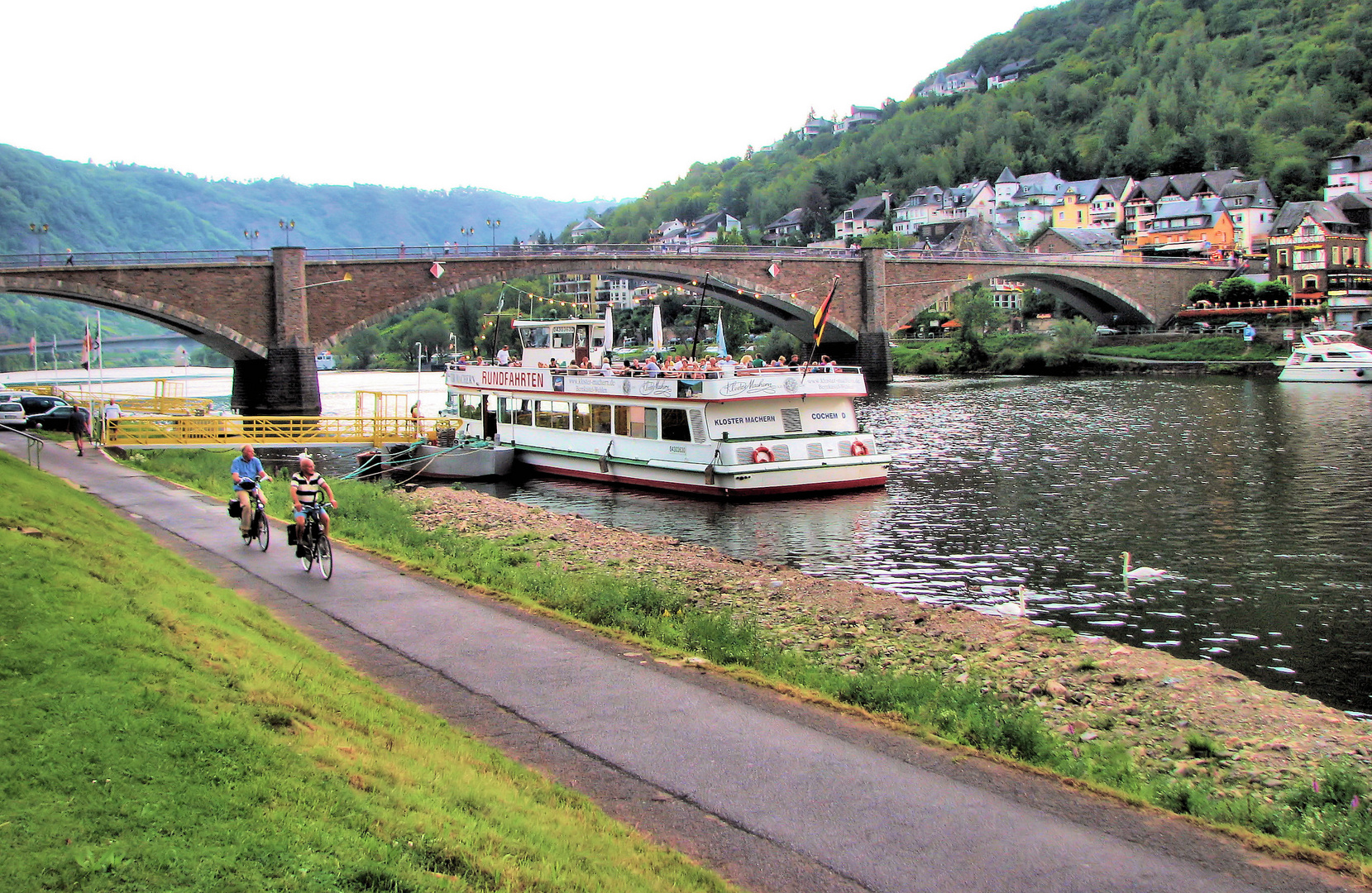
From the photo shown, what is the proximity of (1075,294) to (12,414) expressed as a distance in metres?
91.4

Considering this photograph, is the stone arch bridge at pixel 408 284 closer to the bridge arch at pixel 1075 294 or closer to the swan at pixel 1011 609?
the bridge arch at pixel 1075 294

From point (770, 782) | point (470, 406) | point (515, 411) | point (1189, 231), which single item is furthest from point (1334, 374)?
point (1189, 231)

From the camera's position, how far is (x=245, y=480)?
762 inches

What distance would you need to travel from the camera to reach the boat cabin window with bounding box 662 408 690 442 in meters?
33.7

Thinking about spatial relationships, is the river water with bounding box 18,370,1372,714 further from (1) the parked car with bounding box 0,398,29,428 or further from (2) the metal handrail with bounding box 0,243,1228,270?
(2) the metal handrail with bounding box 0,243,1228,270

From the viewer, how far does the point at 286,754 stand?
7258 millimetres

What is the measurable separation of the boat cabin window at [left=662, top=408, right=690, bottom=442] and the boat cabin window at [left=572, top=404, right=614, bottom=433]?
2.84m

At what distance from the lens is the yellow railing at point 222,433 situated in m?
37.9

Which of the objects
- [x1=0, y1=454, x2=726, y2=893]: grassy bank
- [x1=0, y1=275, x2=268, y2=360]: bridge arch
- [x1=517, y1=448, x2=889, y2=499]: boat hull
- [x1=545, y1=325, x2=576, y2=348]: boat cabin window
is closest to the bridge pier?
Answer: [x1=0, y1=275, x2=268, y2=360]: bridge arch

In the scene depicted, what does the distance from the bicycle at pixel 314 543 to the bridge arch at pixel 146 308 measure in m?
44.1

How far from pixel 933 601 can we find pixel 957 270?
76.3m

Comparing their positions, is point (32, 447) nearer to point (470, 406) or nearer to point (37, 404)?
point (37, 404)

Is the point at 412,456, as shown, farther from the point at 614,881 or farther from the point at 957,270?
the point at 957,270

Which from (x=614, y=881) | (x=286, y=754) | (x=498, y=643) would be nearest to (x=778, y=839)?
(x=614, y=881)
